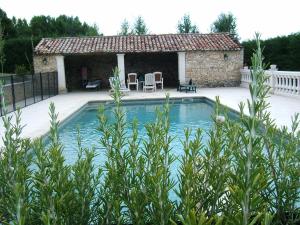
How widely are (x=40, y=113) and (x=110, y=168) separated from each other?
39.3ft

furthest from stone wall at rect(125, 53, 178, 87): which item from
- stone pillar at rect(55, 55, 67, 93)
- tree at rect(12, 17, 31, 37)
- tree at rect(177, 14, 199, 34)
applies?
tree at rect(12, 17, 31, 37)

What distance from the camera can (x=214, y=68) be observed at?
73.2 ft

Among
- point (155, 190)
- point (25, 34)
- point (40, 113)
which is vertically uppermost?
point (25, 34)

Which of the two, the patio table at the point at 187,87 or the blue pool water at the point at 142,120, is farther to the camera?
the patio table at the point at 187,87

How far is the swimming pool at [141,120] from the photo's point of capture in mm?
9834

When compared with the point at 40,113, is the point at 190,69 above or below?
above

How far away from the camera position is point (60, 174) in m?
2.33

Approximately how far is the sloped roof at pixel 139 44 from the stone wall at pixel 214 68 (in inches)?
16.1

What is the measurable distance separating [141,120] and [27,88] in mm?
6593

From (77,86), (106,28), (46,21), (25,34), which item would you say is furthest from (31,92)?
(106,28)

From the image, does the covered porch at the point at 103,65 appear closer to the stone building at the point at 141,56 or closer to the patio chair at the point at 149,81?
the stone building at the point at 141,56

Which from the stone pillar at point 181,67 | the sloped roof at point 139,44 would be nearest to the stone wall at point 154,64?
the sloped roof at point 139,44

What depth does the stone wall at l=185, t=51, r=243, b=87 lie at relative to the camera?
22.1 meters

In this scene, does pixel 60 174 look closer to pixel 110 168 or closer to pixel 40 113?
pixel 110 168
